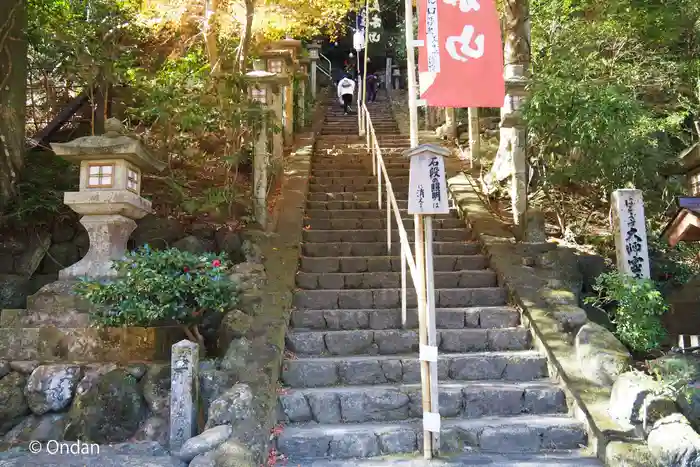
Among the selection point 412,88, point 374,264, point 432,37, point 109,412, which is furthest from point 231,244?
point 432,37

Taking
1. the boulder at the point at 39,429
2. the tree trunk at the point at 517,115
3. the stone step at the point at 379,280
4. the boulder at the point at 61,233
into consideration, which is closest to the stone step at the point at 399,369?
the stone step at the point at 379,280

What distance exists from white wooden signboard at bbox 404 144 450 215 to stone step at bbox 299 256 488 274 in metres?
3.18

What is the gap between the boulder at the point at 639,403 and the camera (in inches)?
175

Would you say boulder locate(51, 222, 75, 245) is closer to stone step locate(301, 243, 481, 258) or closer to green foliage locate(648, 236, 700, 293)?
stone step locate(301, 243, 481, 258)

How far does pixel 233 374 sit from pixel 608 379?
3.30 m

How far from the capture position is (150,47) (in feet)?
45.2

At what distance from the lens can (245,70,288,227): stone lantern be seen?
28.0 feet

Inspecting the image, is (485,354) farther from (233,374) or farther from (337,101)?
(337,101)

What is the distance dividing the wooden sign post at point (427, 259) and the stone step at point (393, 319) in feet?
5.99

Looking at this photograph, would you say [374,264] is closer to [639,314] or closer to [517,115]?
[517,115]

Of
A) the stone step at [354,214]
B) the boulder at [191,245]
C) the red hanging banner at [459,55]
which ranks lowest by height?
the boulder at [191,245]

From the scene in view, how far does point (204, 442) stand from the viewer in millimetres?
4250

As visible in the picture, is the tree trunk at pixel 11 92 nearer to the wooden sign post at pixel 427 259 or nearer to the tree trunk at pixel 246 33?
the tree trunk at pixel 246 33

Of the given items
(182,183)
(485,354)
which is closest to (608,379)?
(485,354)
